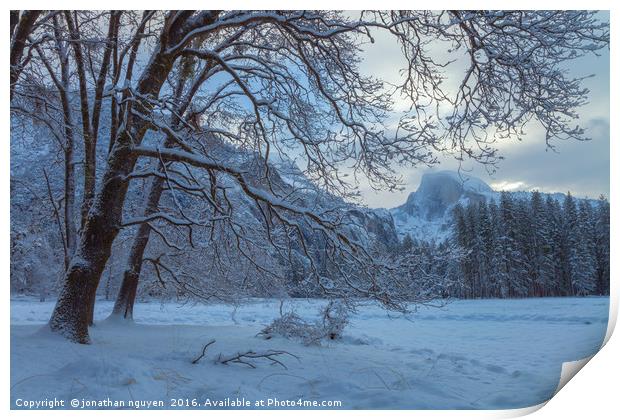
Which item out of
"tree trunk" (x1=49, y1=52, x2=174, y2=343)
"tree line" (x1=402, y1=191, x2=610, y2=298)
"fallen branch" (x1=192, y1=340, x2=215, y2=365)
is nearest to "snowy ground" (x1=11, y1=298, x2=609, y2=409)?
"fallen branch" (x1=192, y1=340, x2=215, y2=365)

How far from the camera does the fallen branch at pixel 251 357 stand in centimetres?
377

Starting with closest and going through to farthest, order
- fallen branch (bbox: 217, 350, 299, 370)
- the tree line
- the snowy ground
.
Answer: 1. the snowy ground
2. the tree line
3. fallen branch (bbox: 217, 350, 299, 370)

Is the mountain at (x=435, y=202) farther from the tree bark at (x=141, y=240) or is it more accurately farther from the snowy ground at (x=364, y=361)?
the tree bark at (x=141, y=240)

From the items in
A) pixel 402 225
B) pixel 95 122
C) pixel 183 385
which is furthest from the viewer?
pixel 95 122

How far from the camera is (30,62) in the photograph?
4.27 meters

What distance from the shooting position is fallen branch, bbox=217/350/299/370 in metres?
3.77

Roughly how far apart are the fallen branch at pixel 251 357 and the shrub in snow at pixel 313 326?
279 millimetres

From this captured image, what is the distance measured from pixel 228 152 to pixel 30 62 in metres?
2.07

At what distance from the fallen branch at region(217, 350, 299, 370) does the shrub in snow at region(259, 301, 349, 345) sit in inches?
11.0

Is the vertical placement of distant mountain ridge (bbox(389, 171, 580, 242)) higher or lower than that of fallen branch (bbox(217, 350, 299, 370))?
higher

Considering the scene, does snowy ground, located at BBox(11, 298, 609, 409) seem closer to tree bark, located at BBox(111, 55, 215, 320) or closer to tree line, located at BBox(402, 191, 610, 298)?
tree line, located at BBox(402, 191, 610, 298)

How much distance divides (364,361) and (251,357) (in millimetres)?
945

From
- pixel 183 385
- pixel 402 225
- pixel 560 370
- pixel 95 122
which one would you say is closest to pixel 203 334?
pixel 183 385
